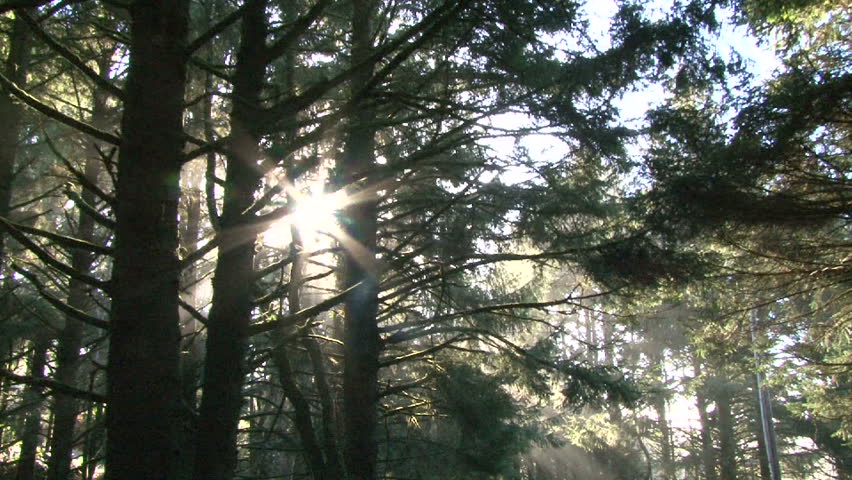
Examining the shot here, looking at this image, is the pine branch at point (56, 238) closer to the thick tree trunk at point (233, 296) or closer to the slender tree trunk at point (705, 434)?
the thick tree trunk at point (233, 296)

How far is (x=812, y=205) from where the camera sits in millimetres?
7359

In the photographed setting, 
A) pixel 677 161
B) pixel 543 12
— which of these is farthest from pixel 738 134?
pixel 543 12

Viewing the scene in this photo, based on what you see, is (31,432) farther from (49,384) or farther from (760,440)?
(760,440)

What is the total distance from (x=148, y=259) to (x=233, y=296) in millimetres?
1293

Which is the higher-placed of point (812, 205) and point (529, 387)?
point (812, 205)

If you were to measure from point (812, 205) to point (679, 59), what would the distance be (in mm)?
2896

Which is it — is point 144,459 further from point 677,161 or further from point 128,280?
point 677,161

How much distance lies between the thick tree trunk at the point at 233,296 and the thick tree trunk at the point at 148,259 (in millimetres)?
721

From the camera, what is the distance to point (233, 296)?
13.3ft

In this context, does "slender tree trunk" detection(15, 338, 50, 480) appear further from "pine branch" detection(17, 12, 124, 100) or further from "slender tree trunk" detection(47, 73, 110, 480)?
"pine branch" detection(17, 12, 124, 100)

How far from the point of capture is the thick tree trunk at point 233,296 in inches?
151

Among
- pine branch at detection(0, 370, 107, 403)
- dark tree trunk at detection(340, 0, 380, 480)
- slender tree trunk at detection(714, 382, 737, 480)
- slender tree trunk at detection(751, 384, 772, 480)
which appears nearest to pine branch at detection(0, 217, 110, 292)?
pine branch at detection(0, 370, 107, 403)

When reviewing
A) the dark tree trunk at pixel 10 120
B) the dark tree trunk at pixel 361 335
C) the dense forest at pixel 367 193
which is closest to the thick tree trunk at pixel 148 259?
the dense forest at pixel 367 193

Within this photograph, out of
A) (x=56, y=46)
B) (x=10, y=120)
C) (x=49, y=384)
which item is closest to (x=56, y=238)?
(x=49, y=384)
